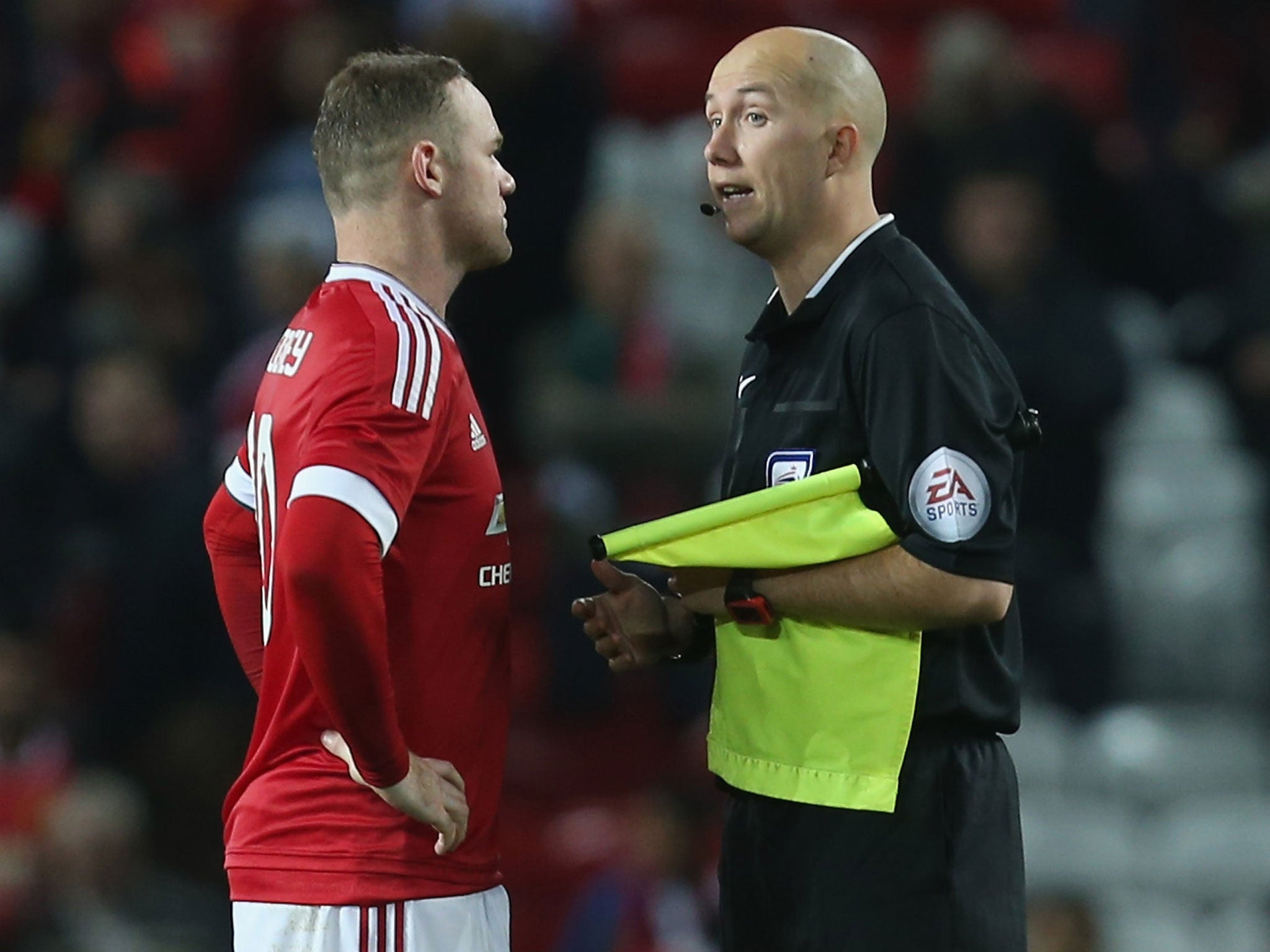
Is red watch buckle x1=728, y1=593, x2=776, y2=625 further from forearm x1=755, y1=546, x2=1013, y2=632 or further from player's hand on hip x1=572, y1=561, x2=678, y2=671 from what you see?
player's hand on hip x1=572, y1=561, x2=678, y2=671

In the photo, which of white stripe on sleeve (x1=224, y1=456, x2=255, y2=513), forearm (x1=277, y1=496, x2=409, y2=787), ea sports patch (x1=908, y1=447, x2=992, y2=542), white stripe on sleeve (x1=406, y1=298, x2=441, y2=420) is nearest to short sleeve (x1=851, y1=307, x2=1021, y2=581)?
ea sports patch (x1=908, y1=447, x2=992, y2=542)

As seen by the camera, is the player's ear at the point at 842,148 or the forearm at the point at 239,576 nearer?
the player's ear at the point at 842,148

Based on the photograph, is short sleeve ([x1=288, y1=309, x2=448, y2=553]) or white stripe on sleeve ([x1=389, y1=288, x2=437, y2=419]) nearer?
short sleeve ([x1=288, y1=309, x2=448, y2=553])

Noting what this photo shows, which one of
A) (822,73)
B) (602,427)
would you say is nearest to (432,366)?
(822,73)

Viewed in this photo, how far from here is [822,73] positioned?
287cm

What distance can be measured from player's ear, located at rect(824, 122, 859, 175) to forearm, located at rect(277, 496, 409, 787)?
2.96 feet

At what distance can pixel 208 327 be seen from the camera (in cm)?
632

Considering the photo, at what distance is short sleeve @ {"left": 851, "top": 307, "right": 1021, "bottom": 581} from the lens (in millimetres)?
2639

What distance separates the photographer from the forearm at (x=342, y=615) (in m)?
2.54

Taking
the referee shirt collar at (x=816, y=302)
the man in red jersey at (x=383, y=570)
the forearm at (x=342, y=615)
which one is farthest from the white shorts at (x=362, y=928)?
the referee shirt collar at (x=816, y=302)

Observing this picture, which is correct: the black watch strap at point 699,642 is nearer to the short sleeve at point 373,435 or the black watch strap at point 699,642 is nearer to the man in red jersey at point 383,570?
the man in red jersey at point 383,570

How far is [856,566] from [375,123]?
0.97 meters

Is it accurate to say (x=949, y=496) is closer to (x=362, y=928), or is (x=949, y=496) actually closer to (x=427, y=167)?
(x=427, y=167)

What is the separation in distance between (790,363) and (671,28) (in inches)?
182
